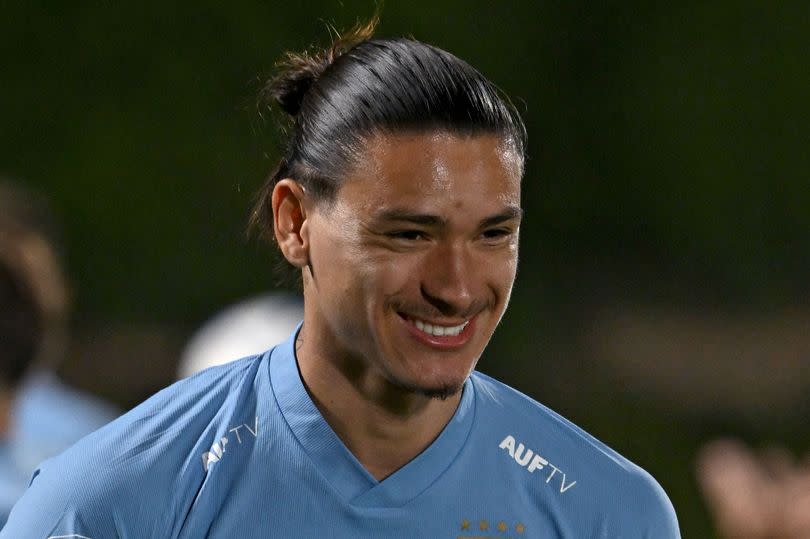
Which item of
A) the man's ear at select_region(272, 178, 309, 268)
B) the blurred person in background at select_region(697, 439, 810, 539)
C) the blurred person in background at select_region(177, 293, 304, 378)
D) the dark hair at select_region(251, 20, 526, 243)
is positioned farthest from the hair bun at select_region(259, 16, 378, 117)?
the blurred person in background at select_region(177, 293, 304, 378)

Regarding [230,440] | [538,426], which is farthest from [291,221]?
[538,426]

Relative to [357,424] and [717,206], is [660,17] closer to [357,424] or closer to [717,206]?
[717,206]

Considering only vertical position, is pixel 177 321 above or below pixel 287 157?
below

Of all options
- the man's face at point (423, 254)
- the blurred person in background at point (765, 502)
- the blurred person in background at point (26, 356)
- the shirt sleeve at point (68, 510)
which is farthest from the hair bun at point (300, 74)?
the blurred person in background at point (26, 356)

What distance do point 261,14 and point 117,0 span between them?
602mm

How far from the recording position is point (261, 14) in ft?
19.8

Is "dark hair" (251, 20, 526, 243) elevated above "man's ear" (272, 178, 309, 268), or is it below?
above

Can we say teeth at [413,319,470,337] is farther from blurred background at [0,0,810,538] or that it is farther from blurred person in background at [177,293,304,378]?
blurred background at [0,0,810,538]

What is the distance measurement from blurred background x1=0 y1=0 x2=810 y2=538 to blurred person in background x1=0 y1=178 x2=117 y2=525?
6.00 ft

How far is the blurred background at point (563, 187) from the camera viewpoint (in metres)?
5.84

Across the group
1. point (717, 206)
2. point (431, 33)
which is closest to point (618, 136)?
point (717, 206)

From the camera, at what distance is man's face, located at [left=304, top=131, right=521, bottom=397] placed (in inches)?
74.9

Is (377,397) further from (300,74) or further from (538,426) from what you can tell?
(300,74)

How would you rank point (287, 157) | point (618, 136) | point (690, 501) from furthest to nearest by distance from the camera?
point (618, 136) < point (690, 501) < point (287, 157)
